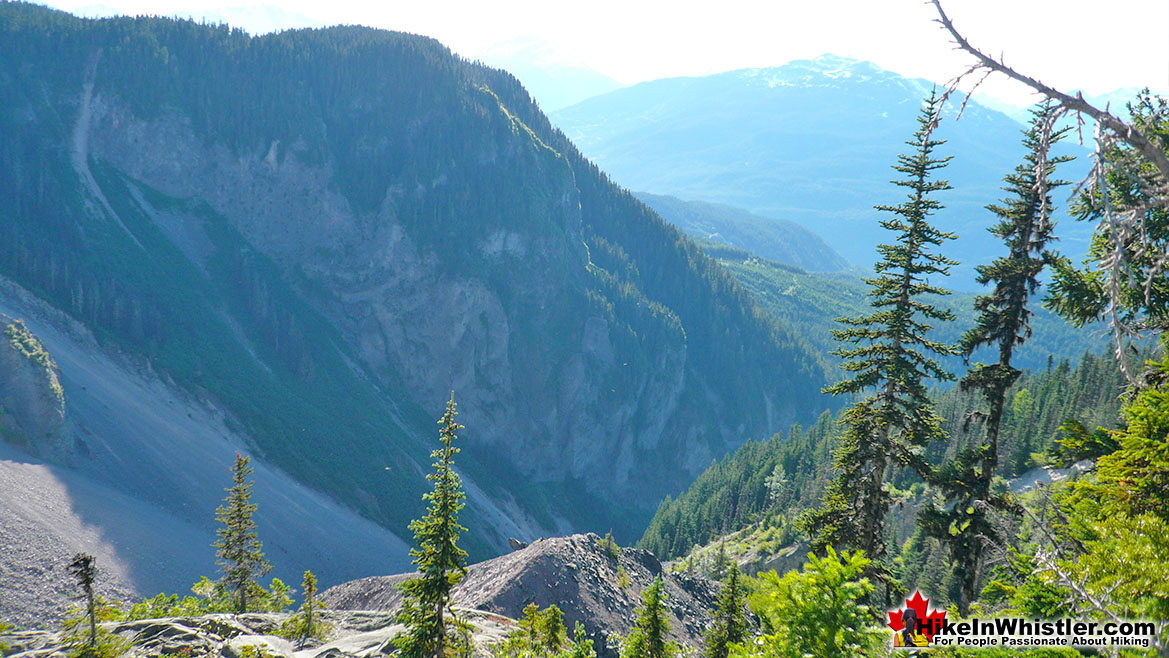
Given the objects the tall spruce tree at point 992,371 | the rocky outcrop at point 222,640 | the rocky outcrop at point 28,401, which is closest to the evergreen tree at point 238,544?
the rocky outcrop at point 222,640

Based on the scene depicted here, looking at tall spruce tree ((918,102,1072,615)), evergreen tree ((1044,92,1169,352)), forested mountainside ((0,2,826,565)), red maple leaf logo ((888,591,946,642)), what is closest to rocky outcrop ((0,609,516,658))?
tall spruce tree ((918,102,1072,615))

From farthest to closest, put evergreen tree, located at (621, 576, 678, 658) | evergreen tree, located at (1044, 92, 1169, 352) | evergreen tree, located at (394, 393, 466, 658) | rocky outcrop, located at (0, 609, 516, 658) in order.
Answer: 1. evergreen tree, located at (621, 576, 678, 658)
2. rocky outcrop, located at (0, 609, 516, 658)
3. evergreen tree, located at (394, 393, 466, 658)
4. evergreen tree, located at (1044, 92, 1169, 352)

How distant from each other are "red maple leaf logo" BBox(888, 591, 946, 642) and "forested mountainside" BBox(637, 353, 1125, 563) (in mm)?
64003

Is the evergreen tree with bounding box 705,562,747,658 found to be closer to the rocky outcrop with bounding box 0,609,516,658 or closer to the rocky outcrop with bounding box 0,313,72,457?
the rocky outcrop with bounding box 0,609,516,658

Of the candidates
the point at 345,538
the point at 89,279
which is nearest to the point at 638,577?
Answer: the point at 345,538

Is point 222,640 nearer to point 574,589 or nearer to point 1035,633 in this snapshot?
point 574,589

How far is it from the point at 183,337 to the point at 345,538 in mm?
45489

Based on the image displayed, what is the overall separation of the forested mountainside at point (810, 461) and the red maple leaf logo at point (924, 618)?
6400cm

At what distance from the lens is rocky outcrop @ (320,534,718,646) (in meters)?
45.2

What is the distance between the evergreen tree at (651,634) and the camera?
26062 mm

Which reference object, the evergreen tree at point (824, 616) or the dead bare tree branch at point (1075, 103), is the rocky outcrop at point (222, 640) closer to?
the evergreen tree at point (824, 616)

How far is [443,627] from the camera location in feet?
71.1

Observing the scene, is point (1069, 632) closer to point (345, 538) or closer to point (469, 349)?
point (345, 538)

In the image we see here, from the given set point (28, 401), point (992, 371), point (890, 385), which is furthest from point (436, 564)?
point (28, 401)
